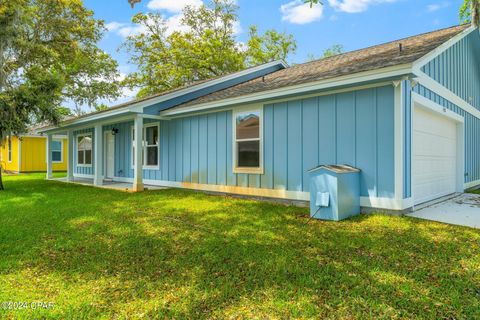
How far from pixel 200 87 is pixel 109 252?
747 centimetres

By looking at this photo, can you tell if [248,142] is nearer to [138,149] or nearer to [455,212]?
[138,149]

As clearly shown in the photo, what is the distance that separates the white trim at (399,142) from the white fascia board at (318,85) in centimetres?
37

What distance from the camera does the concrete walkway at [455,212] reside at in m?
4.75

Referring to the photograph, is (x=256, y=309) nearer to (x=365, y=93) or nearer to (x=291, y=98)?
(x=365, y=93)

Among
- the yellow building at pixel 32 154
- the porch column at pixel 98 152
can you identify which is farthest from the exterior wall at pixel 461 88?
the yellow building at pixel 32 154

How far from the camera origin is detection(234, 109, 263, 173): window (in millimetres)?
7145

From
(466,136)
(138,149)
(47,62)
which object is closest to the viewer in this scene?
(138,149)

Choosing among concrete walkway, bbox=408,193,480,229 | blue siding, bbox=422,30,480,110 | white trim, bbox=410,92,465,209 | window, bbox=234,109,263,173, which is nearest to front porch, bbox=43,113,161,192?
window, bbox=234,109,263,173

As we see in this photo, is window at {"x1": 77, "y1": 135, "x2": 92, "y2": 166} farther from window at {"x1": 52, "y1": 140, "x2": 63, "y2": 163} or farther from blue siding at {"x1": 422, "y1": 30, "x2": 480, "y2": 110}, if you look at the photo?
blue siding at {"x1": 422, "y1": 30, "x2": 480, "y2": 110}

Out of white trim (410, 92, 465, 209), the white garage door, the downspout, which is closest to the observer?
white trim (410, 92, 465, 209)

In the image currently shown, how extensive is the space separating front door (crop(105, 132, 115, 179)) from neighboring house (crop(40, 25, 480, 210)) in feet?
4.29

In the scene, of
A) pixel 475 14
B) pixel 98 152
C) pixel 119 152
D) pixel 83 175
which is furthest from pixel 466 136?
pixel 83 175

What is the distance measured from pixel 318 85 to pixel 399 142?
178cm

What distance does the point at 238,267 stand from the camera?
300cm
